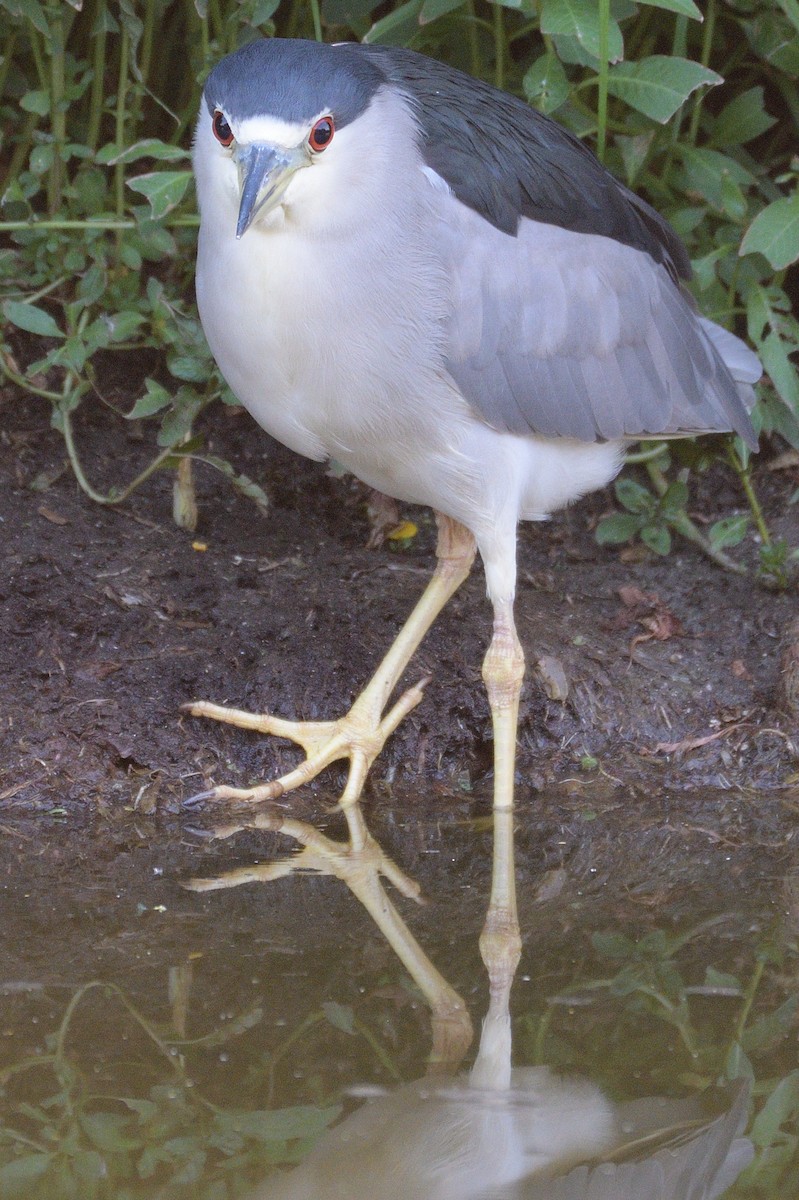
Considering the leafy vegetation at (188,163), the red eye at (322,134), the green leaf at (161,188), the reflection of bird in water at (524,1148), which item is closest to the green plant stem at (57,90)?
the leafy vegetation at (188,163)

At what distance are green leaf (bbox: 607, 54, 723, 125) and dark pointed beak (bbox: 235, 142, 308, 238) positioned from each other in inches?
52.1

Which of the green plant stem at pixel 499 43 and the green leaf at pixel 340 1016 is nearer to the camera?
the green leaf at pixel 340 1016

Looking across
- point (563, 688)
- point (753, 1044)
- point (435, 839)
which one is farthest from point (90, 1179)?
point (563, 688)

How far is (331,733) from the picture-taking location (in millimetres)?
3709

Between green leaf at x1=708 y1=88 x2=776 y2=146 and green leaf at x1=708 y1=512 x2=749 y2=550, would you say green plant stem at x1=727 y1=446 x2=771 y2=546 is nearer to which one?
green leaf at x1=708 y1=512 x2=749 y2=550

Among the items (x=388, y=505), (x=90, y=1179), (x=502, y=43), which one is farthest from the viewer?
(x=388, y=505)

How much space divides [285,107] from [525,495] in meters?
1.18

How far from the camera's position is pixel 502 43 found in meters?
4.32

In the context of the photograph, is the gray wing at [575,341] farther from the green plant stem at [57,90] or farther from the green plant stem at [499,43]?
the green plant stem at [57,90]

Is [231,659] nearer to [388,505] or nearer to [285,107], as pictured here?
[388,505]

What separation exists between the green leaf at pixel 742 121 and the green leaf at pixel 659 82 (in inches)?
25.7

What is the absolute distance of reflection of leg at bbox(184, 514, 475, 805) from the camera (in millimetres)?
3631

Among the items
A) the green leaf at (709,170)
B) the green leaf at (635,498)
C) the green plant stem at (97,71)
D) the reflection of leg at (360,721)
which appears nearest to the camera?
the reflection of leg at (360,721)

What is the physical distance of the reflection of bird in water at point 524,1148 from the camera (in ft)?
7.24
